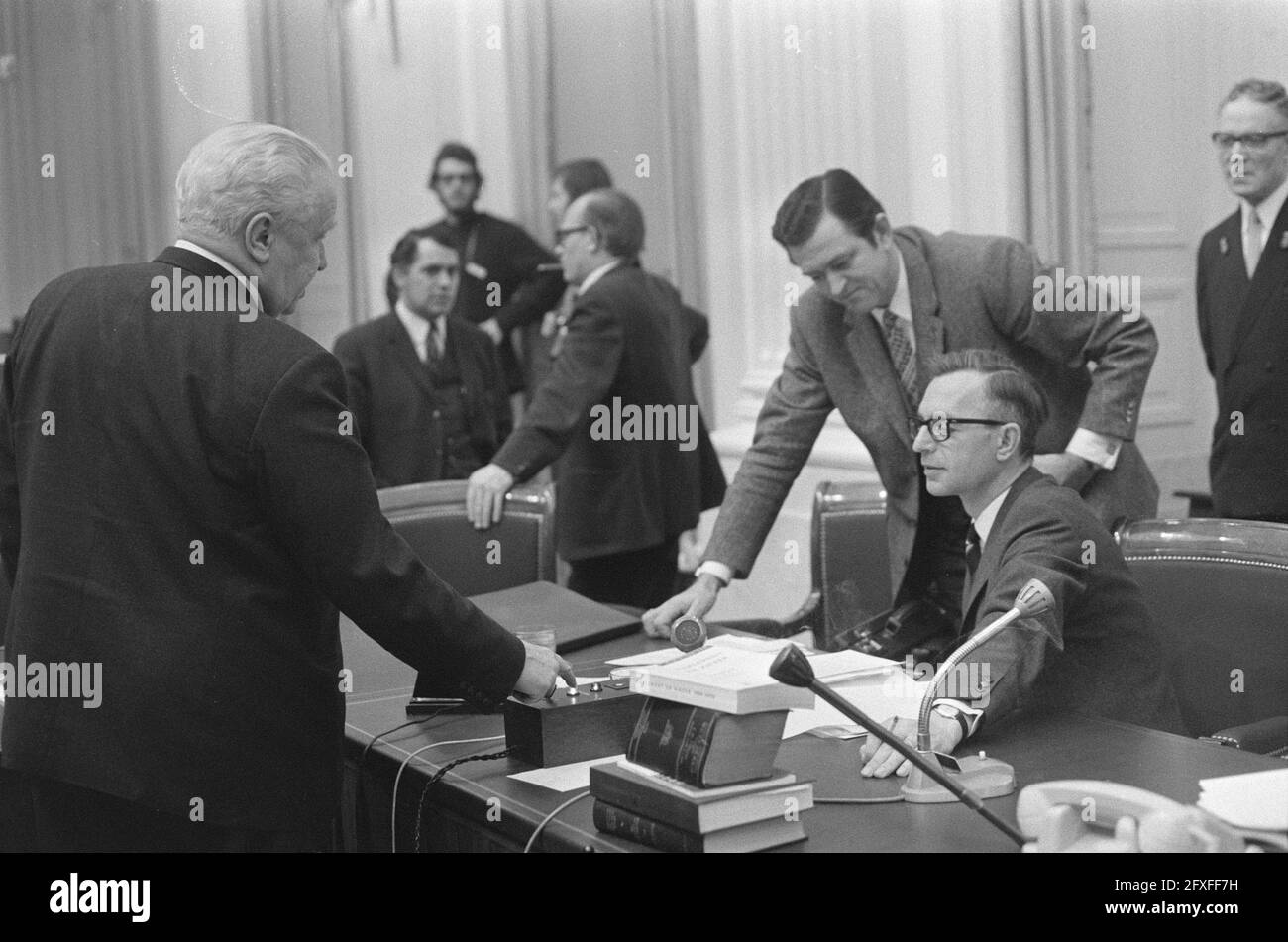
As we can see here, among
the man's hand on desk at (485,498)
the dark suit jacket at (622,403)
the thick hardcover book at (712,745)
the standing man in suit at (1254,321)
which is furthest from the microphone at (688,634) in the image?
the standing man in suit at (1254,321)

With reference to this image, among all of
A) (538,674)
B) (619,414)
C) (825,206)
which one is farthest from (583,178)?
(538,674)

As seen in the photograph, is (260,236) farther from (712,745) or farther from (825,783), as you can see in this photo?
(825,783)

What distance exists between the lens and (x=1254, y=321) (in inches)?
146

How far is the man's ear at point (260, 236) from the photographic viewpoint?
196 centimetres

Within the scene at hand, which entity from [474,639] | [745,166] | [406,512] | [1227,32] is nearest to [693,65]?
[745,166]

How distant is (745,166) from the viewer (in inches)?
219

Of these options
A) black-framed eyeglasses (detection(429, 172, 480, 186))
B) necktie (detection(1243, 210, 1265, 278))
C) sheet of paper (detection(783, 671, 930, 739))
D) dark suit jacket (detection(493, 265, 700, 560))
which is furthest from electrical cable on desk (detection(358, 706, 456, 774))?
black-framed eyeglasses (detection(429, 172, 480, 186))

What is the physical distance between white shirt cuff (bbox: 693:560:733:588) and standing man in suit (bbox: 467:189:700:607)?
1.03 metres

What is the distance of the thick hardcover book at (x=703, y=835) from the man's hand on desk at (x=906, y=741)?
25 centimetres

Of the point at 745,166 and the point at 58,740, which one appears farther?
the point at 745,166

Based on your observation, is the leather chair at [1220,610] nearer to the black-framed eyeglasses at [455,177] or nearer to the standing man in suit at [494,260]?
the standing man in suit at [494,260]

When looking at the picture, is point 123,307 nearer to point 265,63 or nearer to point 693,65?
point 693,65
